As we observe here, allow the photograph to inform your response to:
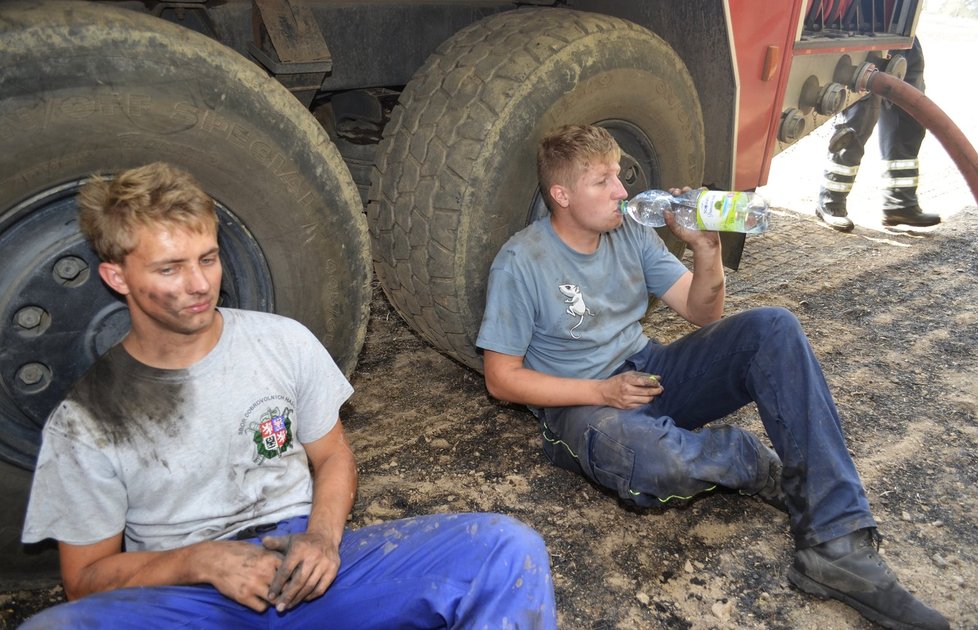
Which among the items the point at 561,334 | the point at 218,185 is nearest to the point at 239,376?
the point at 218,185

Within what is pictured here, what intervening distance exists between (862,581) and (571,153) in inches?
58.4

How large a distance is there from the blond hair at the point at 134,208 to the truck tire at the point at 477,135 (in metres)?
1.09

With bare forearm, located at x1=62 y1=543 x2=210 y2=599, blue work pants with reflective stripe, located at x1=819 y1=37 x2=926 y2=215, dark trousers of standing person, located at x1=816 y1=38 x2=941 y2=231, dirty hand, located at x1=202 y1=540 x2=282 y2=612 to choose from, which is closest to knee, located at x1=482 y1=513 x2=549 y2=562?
dirty hand, located at x1=202 y1=540 x2=282 y2=612

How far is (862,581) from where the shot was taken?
2.20 metres

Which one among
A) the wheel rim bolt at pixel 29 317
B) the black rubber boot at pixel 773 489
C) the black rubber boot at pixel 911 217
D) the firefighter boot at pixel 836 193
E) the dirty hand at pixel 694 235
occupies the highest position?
the wheel rim bolt at pixel 29 317

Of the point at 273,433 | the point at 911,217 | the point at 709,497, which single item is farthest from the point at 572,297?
the point at 911,217

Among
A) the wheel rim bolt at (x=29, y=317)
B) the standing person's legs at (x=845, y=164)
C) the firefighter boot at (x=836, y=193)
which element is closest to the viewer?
the wheel rim bolt at (x=29, y=317)

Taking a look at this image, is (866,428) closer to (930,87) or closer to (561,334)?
(561,334)

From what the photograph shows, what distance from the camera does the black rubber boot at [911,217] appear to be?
18.9 ft

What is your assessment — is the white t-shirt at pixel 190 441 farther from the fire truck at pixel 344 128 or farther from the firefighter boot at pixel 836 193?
the firefighter boot at pixel 836 193

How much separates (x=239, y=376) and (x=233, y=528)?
1.14 feet

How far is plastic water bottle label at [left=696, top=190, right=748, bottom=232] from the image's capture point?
242cm

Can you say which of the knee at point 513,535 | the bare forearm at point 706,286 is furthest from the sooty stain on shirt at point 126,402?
the bare forearm at point 706,286

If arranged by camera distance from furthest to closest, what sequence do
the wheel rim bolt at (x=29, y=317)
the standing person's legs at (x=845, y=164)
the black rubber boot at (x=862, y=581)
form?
the standing person's legs at (x=845, y=164), the black rubber boot at (x=862, y=581), the wheel rim bolt at (x=29, y=317)
